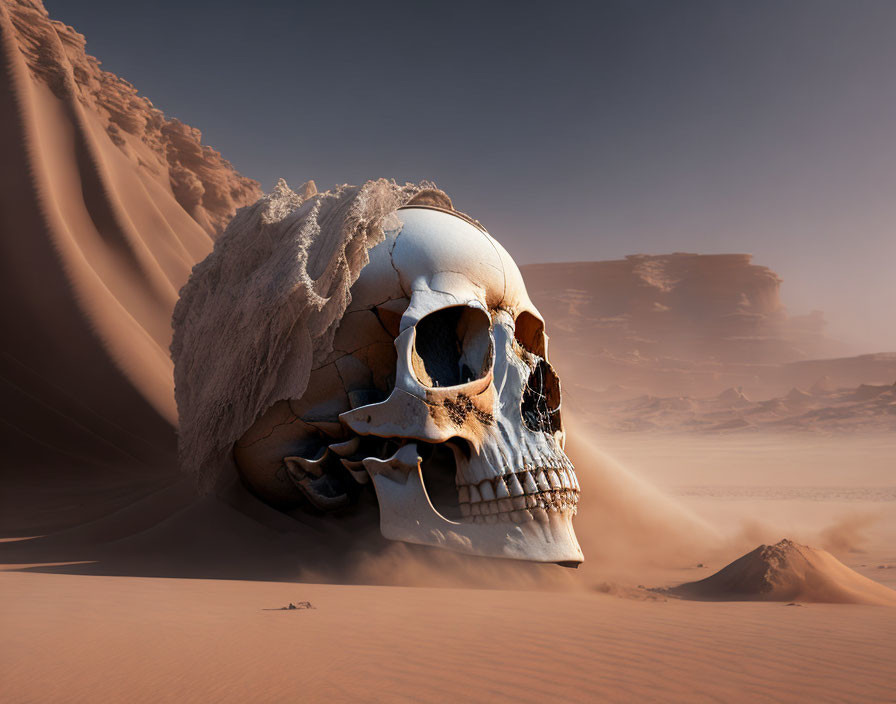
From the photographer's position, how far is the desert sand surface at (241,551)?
1.64 meters

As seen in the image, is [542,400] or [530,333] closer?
[542,400]

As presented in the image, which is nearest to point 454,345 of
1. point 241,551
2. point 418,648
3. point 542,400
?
point 542,400

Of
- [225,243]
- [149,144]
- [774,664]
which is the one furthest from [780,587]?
[149,144]

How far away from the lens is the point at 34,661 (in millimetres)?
1650

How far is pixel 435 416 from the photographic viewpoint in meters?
3.11

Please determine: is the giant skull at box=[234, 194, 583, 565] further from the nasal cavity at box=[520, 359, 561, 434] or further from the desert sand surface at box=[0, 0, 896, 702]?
the desert sand surface at box=[0, 0, 896, 702]

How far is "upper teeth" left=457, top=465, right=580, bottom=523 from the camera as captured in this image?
305 cm

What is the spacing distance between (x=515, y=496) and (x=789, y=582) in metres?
1.42

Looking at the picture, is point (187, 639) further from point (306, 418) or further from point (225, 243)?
point (225, 243)

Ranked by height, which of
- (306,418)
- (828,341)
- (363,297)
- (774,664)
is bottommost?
(774,664)

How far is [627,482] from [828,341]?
7987 cm

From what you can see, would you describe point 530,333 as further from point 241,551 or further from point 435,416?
point 241,551

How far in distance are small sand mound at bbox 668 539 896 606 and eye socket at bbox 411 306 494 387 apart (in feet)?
5.34

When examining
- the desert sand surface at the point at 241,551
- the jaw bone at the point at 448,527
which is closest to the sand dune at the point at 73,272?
the desert sand surface at the point at 241,551
